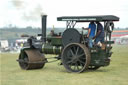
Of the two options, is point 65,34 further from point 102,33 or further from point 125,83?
point 125,83

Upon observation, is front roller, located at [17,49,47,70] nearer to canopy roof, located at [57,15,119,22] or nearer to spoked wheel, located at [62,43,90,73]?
spoked wheel, located at [62,43,90,73]

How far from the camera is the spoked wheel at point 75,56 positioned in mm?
12652

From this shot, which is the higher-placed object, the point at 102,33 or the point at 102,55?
the point at 102,33

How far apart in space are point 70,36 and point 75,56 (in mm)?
808

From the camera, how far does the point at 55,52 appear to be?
46.2 feet

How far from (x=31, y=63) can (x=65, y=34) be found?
2.36 metres

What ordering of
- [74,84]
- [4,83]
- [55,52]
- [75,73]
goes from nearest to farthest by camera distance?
[74,84]
[4,83]
[75,73]
[55,52]

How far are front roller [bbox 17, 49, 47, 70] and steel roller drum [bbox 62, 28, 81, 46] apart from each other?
202 centimetres

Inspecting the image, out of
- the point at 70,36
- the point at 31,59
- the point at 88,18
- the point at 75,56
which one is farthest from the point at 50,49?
the point at 88,18

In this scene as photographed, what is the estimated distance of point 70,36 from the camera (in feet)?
43.0

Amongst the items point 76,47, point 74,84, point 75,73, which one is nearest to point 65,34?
point 76,47

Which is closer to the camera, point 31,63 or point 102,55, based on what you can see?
point 102,55

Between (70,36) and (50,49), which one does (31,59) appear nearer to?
(50,49)

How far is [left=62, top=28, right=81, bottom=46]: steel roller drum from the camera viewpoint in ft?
42.5
